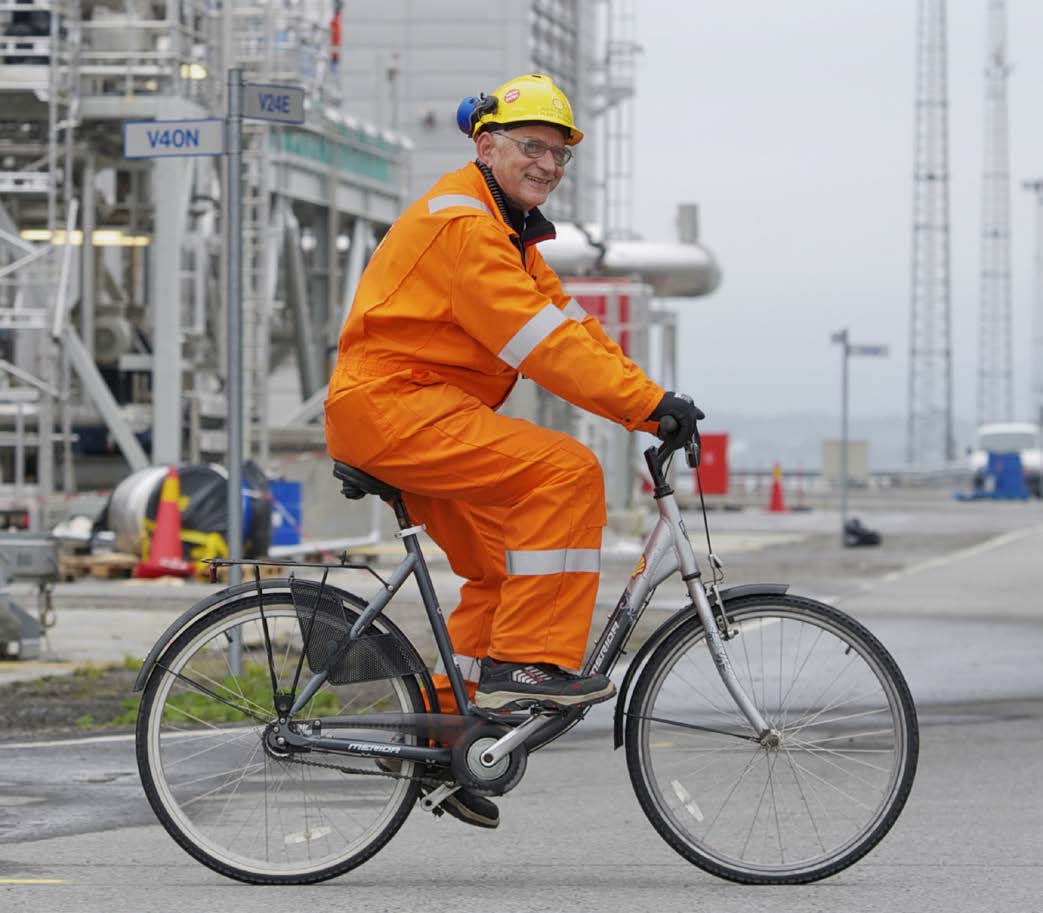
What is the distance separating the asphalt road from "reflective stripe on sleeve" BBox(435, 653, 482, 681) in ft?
1.73

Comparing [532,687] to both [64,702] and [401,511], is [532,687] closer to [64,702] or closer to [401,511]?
[401,511]

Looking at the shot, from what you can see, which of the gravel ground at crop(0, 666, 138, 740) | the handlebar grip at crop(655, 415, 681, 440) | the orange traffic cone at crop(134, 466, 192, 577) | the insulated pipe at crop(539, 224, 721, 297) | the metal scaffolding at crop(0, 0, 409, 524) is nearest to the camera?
the handlebar grip at crop(655, 415, 681, 440)

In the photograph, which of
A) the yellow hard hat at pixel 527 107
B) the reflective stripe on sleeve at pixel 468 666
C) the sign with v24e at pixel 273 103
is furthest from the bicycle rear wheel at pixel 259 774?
the sign with v24e at pixel 273 103

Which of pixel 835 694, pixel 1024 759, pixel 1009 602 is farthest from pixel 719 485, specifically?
pixel 835 694

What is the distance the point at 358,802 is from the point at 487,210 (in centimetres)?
149

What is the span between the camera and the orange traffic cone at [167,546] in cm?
2030

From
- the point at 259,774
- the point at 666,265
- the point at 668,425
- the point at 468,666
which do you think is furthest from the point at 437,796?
the point at 666,265

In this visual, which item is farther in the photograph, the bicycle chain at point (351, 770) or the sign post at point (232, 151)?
the sign post at point (232, 151)

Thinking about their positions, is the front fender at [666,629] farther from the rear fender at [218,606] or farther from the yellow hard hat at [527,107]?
the yellow hard hat at [527,107]

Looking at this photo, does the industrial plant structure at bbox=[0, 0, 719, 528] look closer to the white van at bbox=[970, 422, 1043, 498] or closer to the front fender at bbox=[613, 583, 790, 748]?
the front fender at bbox=[613, 583, 790, 748]

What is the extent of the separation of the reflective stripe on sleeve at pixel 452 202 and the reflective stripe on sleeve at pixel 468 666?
1.11 m

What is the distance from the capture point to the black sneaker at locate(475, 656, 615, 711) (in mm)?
5410

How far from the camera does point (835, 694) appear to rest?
5500 millimetres

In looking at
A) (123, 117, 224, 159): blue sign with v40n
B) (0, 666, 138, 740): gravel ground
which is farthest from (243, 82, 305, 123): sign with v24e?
(0, 666, 138, 740): gravel ground
